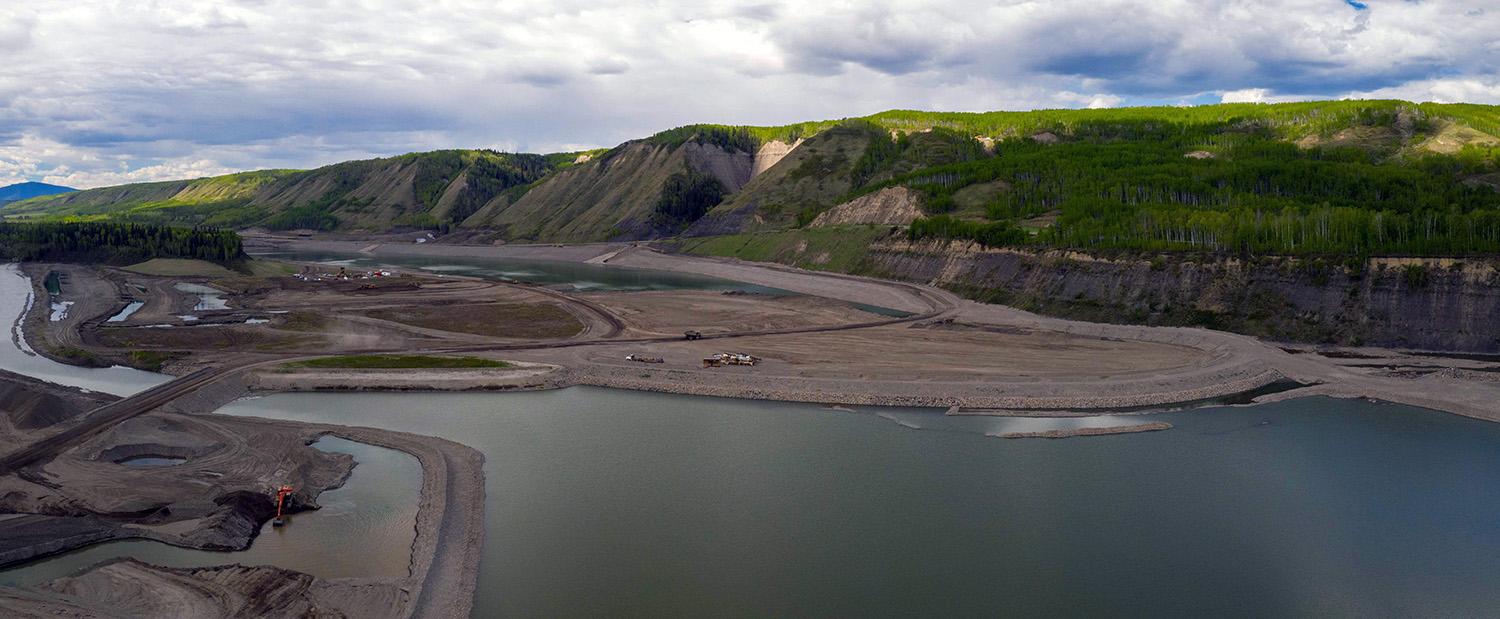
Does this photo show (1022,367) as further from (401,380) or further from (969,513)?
(401,380)

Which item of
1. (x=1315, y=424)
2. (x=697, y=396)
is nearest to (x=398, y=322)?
(x=697, y=396)

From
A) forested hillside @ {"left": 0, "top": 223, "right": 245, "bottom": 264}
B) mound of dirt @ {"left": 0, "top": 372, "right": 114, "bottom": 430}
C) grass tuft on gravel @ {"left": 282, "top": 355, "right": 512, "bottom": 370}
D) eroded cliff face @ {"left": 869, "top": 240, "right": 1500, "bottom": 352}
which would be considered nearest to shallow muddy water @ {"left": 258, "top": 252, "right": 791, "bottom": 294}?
forested hillside @ {"left": 0, "top": 223, "right": 245, "bottom": 264}

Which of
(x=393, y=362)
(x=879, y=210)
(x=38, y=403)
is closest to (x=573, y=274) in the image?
(x=879, y=210)

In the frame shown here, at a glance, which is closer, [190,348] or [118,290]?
[190,348]

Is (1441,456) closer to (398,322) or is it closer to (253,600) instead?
(253,600)

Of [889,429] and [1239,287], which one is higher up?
[1239,287]

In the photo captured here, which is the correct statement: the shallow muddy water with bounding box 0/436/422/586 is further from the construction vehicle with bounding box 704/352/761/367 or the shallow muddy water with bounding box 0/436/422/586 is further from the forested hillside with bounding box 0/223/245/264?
the forested hillside with bounding box 0/223/245/264
